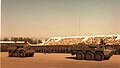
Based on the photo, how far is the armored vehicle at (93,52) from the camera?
1740cm

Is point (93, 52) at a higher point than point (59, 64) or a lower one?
higher

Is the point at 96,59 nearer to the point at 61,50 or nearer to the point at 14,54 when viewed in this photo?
the point at 14,54

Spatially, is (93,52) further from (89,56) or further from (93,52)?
(89,56)

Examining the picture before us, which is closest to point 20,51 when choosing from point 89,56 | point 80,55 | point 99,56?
point 80,55

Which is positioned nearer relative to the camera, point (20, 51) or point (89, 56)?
point (89, 56)

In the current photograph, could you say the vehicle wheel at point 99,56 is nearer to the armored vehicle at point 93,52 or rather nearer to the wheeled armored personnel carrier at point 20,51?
the armored vehicle at point 93,52

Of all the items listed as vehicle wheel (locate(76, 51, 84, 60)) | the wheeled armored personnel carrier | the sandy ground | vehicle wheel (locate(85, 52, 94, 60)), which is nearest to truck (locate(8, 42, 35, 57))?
the wheeled armored personnel carrier

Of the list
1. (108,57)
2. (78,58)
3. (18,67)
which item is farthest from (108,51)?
(18,67)

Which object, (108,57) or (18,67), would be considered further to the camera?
(108,57)

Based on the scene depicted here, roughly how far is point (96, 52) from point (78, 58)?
1.37m

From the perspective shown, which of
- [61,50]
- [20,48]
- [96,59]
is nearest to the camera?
[96,59]

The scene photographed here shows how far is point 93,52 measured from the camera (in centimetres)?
1769

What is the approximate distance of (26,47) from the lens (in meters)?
21.4

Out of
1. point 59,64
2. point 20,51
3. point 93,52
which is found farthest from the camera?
point 20,51
